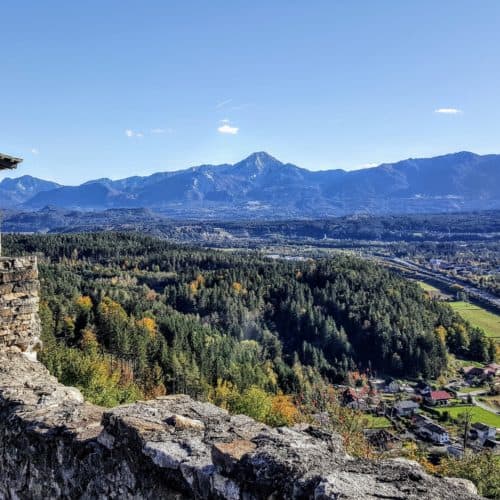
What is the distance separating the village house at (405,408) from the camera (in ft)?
214

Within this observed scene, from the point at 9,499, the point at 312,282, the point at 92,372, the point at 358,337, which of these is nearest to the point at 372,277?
the point at 312,282

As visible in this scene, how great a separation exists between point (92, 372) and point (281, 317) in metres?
92.2

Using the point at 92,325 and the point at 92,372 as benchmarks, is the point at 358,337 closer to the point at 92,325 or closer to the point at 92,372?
the point at 92,325

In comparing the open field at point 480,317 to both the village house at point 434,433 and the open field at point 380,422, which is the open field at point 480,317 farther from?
the village house at point 434,433

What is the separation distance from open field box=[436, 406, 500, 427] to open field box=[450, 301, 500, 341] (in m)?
44.7

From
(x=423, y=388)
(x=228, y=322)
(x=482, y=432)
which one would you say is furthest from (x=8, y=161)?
(x=228, y=322)

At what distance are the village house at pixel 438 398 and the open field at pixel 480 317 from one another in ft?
131

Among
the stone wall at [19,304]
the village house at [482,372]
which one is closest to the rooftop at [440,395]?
the village house at [482,372]

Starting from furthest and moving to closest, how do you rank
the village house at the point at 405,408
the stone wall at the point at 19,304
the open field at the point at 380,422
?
1. the village house at the point at 405,408
2. the open field at the point at 380,422
3. the stone wall at the point at 19,304

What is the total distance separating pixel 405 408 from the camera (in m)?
67.3

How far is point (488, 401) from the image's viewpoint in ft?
247

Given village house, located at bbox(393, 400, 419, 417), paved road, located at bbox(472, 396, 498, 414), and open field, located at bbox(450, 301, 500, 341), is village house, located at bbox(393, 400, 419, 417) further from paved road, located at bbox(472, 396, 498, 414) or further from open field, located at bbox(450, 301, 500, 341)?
open field, located at bbox(450, 301, 500, 341)

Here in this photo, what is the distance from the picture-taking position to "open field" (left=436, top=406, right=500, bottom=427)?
210ft

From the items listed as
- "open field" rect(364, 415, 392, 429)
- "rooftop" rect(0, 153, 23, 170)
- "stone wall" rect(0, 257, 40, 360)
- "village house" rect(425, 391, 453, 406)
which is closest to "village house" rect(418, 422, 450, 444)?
"open field" rect(364, 415, 392, 429)
